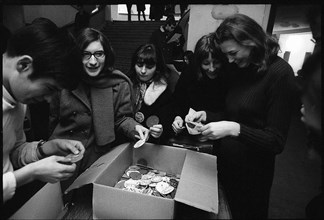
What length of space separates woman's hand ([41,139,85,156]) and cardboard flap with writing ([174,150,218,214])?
0.42 meters

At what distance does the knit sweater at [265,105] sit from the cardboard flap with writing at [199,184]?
200 millimetres

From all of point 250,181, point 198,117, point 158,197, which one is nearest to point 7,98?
point 158,197

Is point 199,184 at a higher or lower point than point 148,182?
higher

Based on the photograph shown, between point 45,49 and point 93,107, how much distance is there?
56cm

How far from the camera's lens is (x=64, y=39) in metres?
0.66

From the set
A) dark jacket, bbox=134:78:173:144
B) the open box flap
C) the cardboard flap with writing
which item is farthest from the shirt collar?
dark jacket, bbox=134:78:173:144

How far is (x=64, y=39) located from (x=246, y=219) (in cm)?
110

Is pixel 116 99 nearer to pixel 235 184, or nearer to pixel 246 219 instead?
pixel 235 184

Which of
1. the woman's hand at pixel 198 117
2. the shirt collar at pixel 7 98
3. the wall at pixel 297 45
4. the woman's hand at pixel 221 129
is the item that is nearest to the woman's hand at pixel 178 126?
the woman's hand at pixel 198 117

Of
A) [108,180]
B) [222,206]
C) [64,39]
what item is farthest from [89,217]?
[64,39]

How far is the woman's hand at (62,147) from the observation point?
32.7 inches

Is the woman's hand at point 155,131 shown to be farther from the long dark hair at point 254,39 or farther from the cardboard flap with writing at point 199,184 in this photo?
the long dark hair at point 254,39

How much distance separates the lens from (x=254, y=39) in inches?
38.9

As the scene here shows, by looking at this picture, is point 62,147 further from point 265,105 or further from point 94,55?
point 265,105
